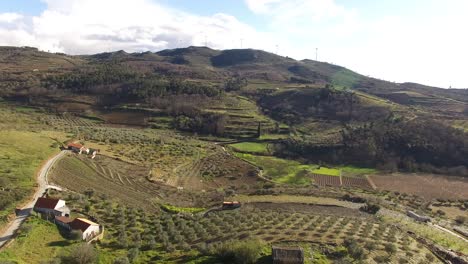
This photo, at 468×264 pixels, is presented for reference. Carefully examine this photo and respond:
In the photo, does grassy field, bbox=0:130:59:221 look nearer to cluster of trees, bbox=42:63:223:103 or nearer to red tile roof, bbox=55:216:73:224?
red tile roof, bbox=55:216:73:224

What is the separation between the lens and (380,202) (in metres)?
65.8

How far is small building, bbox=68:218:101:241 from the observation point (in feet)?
124

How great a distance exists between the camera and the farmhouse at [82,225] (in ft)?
124

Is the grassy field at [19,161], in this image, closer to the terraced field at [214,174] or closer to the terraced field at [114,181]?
the terraced field at [114,181]

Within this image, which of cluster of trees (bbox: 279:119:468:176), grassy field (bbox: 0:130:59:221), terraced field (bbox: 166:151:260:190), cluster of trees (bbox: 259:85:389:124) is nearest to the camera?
grassy field (bbox: 0:130:59:221)

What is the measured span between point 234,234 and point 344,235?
11906 mm

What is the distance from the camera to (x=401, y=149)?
355 ft

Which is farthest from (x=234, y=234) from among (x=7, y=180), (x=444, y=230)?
(x=444, y=230)

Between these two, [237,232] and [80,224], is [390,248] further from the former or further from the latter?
[80,224]

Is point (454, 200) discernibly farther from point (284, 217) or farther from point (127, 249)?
point (127, 249)

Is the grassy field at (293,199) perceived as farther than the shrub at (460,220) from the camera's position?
Yes

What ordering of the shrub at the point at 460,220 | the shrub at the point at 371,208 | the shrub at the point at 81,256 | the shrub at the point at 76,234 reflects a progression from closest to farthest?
the shrub at the point at 81,256
the shrub at the point at 76,234
the shrub at the point at 371,208
the shrub at the point at 460,220

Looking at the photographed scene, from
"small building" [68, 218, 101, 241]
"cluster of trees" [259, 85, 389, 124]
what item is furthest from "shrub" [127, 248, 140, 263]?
"cluster of trees" [259, 85, 389, 124]

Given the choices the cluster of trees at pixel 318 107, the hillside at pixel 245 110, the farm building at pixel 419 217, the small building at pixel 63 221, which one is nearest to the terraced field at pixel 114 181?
the small building at pixel 63 221
